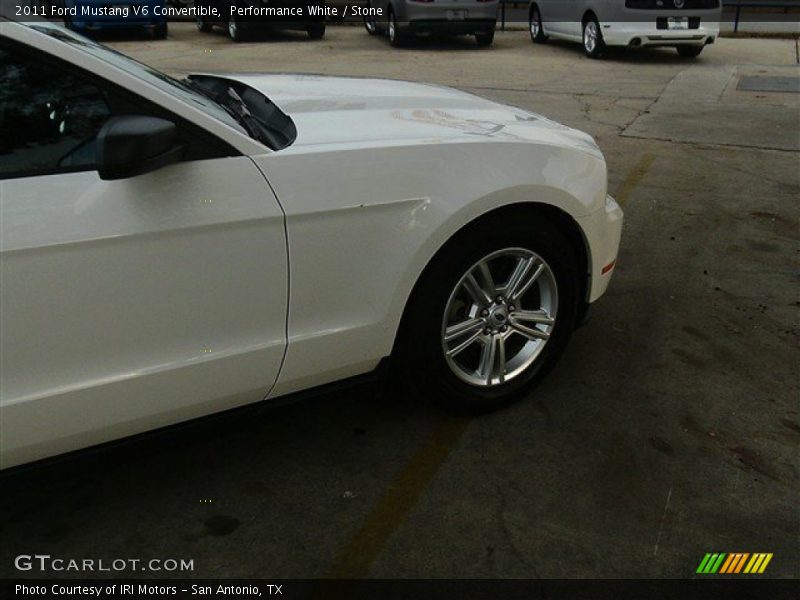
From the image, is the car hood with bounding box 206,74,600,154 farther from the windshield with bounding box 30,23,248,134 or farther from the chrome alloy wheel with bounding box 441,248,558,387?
the chrome alloy wheel with bounding box 441,248,558,387

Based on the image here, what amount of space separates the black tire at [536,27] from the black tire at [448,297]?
1419 cm

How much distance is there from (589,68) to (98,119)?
38.8 ft

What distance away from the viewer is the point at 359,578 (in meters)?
2.60

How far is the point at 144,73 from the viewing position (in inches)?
109

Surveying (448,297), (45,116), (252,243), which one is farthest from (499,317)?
(45,116)

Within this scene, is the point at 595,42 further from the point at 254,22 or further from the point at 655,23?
the point at 254,22

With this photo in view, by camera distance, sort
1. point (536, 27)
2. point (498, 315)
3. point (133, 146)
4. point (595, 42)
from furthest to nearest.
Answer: point (536, 27) → point (595, 42) → point (498, 315) → point (133, 146)

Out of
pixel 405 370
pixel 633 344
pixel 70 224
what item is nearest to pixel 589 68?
pixel 633 344

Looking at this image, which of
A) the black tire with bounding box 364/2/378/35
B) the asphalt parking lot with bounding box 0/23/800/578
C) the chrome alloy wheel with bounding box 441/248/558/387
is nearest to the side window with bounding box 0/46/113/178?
the asphalt parking lot with bounding box 0/23/800/578

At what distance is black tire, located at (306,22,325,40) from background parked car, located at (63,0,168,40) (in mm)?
2966

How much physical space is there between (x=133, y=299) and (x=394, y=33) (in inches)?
570

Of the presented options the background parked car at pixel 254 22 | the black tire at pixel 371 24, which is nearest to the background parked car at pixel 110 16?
the background parked car at pixel 254 22

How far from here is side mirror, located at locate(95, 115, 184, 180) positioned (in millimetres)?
2275

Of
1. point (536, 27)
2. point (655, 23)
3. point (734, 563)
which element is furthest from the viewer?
point (536, 27)
